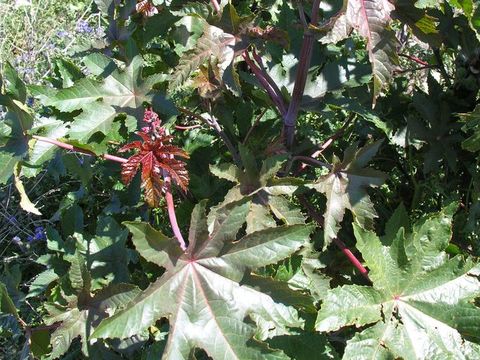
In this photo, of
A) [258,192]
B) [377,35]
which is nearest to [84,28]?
[258,192]

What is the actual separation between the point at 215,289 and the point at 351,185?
0.54 m

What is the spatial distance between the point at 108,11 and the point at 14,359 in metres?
1.38

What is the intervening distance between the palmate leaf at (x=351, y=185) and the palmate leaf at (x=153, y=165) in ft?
1.38

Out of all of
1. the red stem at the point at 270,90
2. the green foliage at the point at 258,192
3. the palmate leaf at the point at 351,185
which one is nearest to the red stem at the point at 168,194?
the green foliage at the point at 258,192

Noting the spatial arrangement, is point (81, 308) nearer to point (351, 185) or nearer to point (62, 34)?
point (351, 185)

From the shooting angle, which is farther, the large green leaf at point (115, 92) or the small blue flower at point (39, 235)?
the small blue flower at point (39, 235)

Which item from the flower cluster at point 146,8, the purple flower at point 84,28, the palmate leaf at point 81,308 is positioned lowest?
the palmate leaf at point 81,308

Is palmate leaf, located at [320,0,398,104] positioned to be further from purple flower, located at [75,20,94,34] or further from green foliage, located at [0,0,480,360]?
purple flower, located at [75,20,94,34]

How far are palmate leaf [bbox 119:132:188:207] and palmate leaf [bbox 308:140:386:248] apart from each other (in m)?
0.42

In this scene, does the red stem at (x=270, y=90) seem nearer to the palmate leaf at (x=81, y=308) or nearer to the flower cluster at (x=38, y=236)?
the palmate leaf at (x=81, y=308)

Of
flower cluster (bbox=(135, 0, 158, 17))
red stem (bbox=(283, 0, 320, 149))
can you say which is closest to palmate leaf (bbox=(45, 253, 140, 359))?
red stem (bbox=(283, 0, 320, 149))

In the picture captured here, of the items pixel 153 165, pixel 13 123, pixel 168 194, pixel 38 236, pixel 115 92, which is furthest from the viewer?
pixel 38 236

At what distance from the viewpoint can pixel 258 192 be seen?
1.62 meters

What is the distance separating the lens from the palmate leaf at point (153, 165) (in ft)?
4.30
